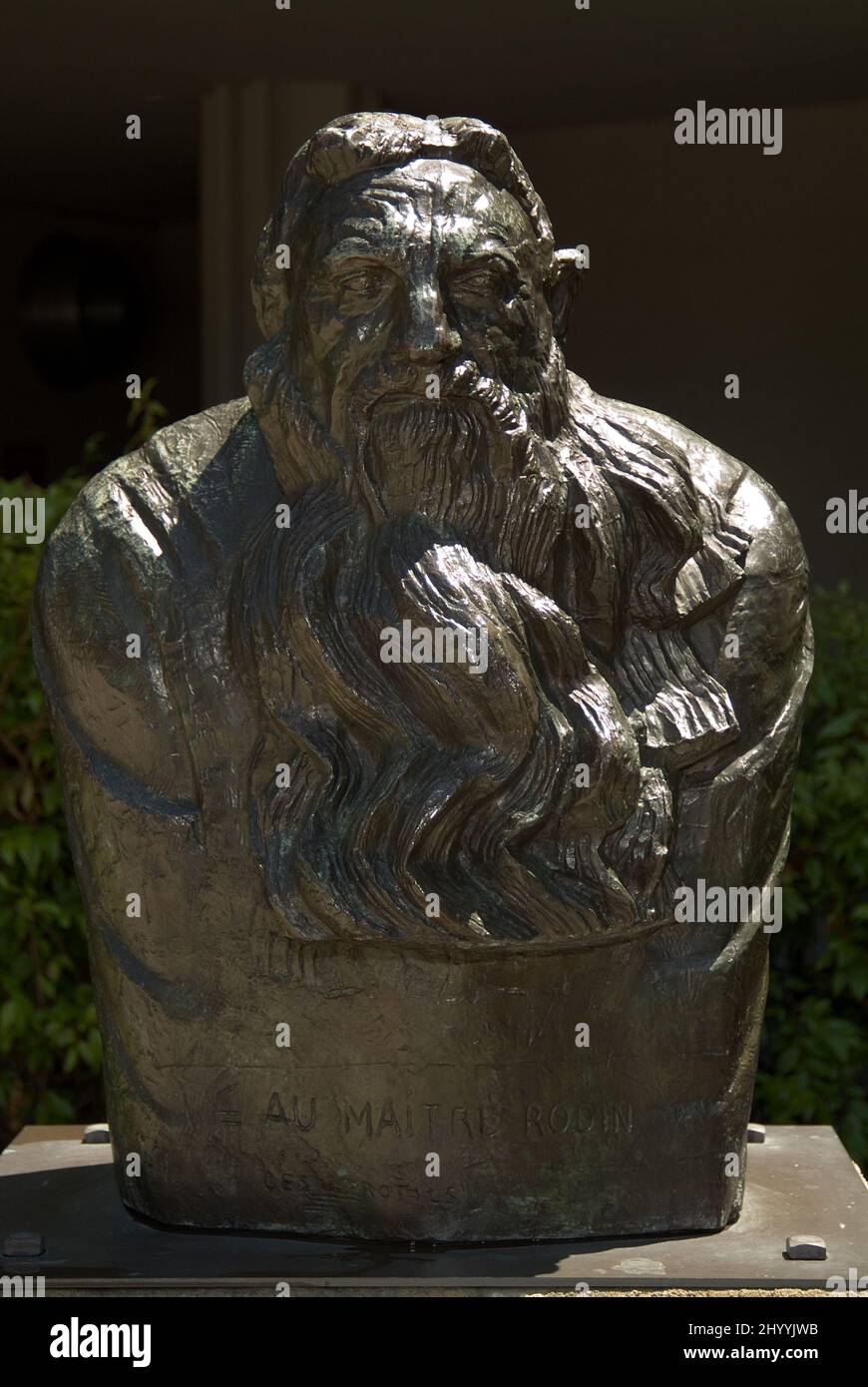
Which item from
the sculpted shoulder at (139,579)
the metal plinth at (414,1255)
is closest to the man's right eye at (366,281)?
the sculpted shoulder at (139,579)

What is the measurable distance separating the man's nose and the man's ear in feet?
1.06

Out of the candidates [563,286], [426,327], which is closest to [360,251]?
[426,327]

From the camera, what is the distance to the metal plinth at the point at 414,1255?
334cm

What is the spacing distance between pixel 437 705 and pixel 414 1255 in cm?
89

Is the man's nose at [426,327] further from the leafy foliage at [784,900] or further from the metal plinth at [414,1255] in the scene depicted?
the leafy foliage at [784,900]

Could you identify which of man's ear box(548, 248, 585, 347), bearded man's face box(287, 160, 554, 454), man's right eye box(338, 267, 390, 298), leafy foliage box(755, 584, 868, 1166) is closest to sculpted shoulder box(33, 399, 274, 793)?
bearded man's face box(287, 160, 554, 454)

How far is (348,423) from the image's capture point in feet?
11.4

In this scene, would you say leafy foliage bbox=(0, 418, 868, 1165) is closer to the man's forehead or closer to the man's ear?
the man's ear

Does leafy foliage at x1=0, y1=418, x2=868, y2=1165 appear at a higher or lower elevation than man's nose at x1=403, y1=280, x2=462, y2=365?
lower

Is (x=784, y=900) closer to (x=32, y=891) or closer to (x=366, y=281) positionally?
(x=32, y=891)

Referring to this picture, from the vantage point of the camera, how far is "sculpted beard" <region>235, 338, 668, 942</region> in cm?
341

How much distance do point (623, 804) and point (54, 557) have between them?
1.04 metres

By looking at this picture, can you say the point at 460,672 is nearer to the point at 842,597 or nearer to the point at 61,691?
the point at 61,691

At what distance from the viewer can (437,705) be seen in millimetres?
3414
